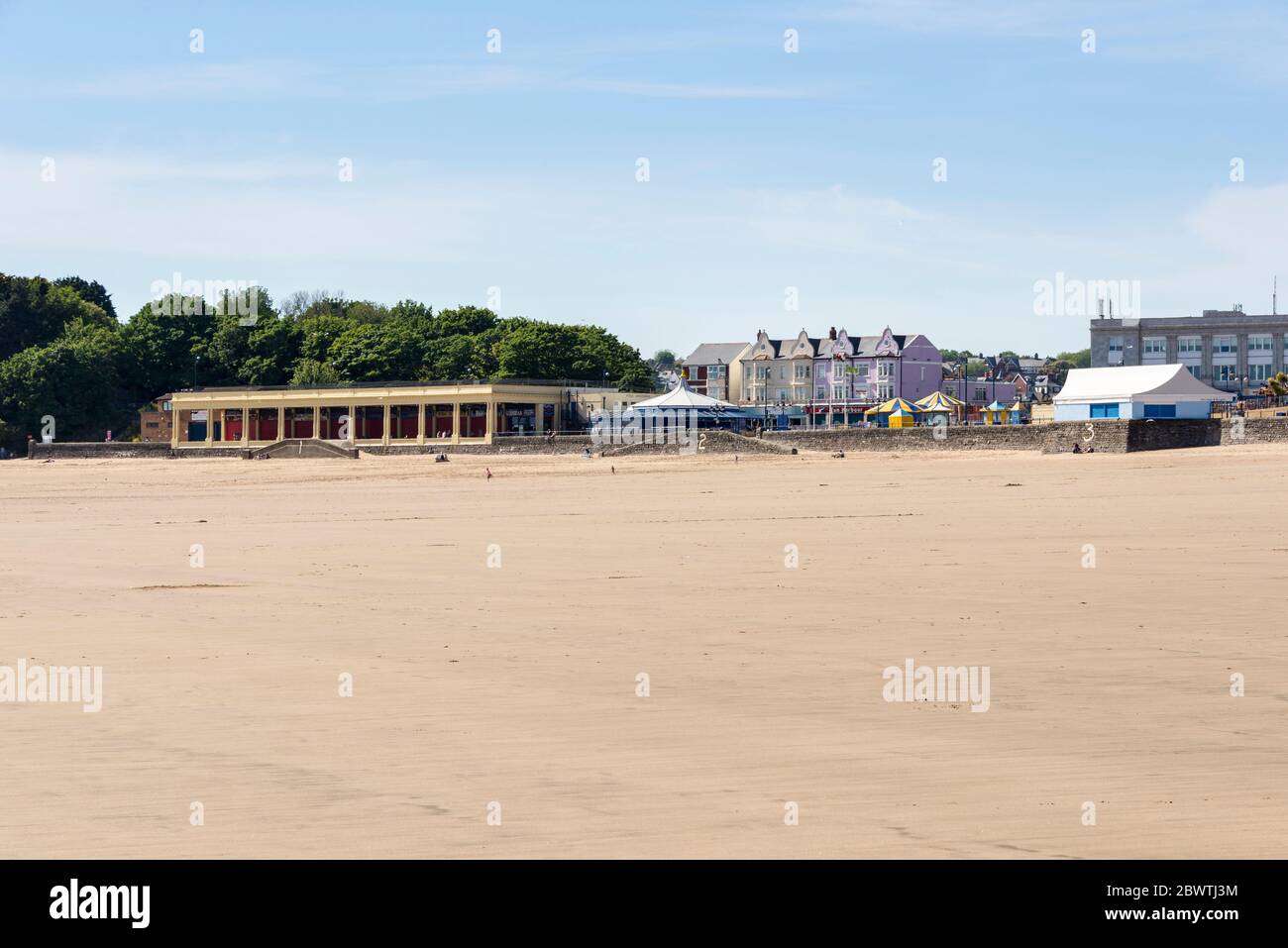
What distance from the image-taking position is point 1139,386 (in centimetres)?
6662

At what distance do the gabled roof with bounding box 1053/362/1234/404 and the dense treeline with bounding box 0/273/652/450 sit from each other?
40462 millimetres

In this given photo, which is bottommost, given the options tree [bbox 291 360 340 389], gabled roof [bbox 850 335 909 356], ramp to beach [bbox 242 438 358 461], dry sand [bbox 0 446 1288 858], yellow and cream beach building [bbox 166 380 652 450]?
ramp to beach [bbox 242 438 358 461]

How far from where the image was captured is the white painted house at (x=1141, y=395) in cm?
6569

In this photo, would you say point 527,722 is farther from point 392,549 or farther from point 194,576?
point 392,549

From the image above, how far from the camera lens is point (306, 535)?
83.5 ft

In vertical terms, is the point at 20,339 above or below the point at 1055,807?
above

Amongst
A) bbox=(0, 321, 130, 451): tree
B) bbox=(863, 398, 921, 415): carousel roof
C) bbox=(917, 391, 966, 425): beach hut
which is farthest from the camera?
A: bbox=(0, 321, 130, 451): tree

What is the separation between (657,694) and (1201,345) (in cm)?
11822

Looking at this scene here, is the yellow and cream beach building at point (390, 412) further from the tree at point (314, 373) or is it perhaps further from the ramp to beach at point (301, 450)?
the ramp to beach at point (301, 450)

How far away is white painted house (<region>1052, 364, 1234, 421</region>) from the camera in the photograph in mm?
65688

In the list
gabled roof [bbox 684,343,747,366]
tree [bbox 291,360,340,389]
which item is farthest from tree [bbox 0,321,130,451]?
gabled roof [bbox 684,343,747,366]

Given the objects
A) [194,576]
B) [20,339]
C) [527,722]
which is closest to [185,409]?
[20,339]

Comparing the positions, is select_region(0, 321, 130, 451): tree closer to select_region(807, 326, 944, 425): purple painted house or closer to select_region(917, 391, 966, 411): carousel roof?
select_region(807, 326, 944, 425): purple painted house
